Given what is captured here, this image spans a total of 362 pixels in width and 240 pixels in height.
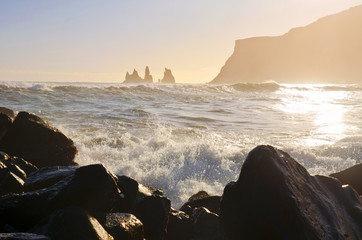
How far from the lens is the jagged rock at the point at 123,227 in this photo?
2941 millimetres

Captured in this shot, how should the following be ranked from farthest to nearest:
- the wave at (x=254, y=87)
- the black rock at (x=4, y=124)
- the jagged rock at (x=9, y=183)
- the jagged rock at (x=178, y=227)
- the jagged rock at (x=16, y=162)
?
the wave at (x=254, y=87) < the black rock at (x=4, y=124) < the jagged rock at (x=16, y=162) < the jagged rock at (x=178, y=227) < the jagged rock at (x=9, y=183)

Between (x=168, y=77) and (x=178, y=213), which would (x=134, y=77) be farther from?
(x=178, y=213)

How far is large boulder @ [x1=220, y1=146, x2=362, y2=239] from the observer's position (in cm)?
283

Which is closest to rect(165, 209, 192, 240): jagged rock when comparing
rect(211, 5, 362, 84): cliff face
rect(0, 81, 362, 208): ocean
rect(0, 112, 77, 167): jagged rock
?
rect(0, 81, 362, 208): ocean

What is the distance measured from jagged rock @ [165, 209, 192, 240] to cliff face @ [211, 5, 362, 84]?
124 m

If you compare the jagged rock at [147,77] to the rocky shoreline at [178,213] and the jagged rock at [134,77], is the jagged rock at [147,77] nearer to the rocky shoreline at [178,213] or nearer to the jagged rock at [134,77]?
the jagged rock at [134,77]

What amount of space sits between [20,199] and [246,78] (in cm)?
14726

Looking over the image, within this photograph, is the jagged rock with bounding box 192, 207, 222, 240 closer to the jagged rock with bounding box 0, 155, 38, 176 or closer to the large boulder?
the large boulder

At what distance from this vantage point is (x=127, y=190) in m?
3.78

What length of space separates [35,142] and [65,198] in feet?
11.7

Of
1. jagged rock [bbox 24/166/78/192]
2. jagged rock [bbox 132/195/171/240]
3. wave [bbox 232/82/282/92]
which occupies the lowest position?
jagged rock [bbox 132/195/171/240]

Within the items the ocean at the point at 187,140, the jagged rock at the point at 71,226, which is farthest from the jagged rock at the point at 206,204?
the jagged rock at the point at 71,226

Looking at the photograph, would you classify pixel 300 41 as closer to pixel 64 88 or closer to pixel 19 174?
pixel 64 88

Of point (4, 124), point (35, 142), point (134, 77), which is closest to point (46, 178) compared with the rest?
point (35, 142)
